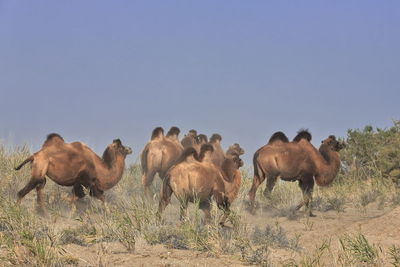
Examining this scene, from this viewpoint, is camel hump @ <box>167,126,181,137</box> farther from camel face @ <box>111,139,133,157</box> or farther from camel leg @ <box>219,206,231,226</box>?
camel leg @ <box>219,206,231,226</box>

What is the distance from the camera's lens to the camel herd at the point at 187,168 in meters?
11.1

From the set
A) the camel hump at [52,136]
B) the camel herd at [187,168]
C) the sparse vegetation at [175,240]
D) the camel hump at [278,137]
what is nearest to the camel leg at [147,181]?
the camel herd at [187,168]

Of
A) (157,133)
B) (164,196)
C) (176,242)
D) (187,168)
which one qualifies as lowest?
(176,242)

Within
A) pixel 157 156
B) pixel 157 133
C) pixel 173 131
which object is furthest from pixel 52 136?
pixel 173 131

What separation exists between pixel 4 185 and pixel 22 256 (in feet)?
27.0

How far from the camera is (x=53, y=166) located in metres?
12.9

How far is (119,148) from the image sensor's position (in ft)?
47.5

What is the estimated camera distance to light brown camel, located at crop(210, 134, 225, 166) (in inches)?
686

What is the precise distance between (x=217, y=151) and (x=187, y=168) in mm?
6816

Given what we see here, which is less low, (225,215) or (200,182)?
(200,182)

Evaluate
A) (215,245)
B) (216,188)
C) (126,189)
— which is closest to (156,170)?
(126,189)

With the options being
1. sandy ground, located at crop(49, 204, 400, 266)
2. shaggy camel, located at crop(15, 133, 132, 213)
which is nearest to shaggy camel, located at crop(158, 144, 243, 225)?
sandy ground, located at crop(49, 204, 400, 266)

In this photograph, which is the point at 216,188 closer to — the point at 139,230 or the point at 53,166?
the point at 139,230

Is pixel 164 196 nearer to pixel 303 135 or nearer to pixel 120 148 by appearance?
pixel 120 148
